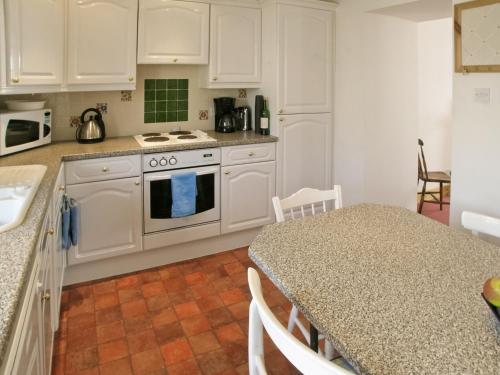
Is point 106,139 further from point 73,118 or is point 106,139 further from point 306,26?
point 306,26

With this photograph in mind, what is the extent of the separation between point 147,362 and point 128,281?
0.92m

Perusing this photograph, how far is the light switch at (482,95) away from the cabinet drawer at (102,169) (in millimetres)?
2143

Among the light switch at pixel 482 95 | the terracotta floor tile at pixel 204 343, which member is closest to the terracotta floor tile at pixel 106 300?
the terracotta floor tile at pixel 204 343

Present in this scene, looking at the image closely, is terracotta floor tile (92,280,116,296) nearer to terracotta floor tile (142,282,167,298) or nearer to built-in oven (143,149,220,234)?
terracotta floor tile (142,282,167,298)

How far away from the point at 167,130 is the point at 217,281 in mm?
1374

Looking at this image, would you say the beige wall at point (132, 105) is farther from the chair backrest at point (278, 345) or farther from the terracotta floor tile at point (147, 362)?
the chair backrest at point (278, 345)

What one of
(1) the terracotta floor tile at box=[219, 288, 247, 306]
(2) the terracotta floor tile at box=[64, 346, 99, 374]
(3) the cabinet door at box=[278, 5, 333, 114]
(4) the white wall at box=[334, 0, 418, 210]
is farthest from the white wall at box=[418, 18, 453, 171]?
(2) the terracotta floor tile at box=[64, 346, 99, 374]

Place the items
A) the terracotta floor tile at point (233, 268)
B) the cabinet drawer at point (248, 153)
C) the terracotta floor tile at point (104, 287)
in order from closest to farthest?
the terracotta floor tile at point (104, 287) → the terracotta floor tile at point (233, 268) → the cabinet drawer at point (248, 153)

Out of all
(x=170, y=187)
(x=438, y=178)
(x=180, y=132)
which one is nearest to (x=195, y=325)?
(x=170, y=187)

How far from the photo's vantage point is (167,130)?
3379 millimetres

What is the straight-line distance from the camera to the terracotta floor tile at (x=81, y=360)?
6.31 ft

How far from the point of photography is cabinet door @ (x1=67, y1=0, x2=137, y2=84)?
2609 millimetres

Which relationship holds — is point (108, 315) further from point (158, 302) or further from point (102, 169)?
point (102, 169)

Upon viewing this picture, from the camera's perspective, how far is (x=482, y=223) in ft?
5.16
